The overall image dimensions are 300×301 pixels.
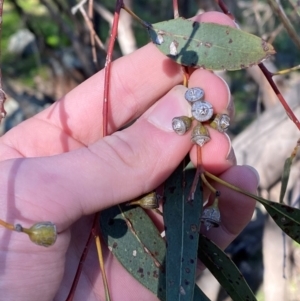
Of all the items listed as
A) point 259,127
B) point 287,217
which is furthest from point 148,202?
point 259,127

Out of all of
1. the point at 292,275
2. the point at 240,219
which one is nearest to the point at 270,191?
the point at 292,275

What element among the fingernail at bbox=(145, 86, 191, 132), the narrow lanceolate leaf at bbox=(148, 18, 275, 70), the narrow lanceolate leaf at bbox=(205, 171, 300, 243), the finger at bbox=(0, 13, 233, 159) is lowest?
the narrow lanceolate leaf at bbox=(205, 171, 300, 243)

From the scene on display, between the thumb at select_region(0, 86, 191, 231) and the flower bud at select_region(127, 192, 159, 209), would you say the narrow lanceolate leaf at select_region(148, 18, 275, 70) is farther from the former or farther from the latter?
the flower bud at select_region(127, 192, 159, 209)

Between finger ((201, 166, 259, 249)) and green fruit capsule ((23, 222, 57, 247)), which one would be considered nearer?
green fruit capsule ((23, 222, 57, 247))

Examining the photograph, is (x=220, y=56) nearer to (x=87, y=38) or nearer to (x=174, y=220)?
(x=174, y=220)

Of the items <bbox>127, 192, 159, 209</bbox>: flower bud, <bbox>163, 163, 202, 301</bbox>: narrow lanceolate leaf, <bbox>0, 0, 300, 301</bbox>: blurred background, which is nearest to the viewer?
<bbox>163, 163, 202, 301</bbox>: narrow lanceolate leaf

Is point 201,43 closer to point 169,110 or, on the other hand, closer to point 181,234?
point 169,110

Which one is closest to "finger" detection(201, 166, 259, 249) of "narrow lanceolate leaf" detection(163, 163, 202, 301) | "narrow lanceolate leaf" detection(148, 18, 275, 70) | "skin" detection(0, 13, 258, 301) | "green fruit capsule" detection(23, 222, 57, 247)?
"skin" detection(0, 13, 258, 301)

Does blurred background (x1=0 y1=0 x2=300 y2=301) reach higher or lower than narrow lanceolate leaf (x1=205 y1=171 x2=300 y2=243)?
lower
